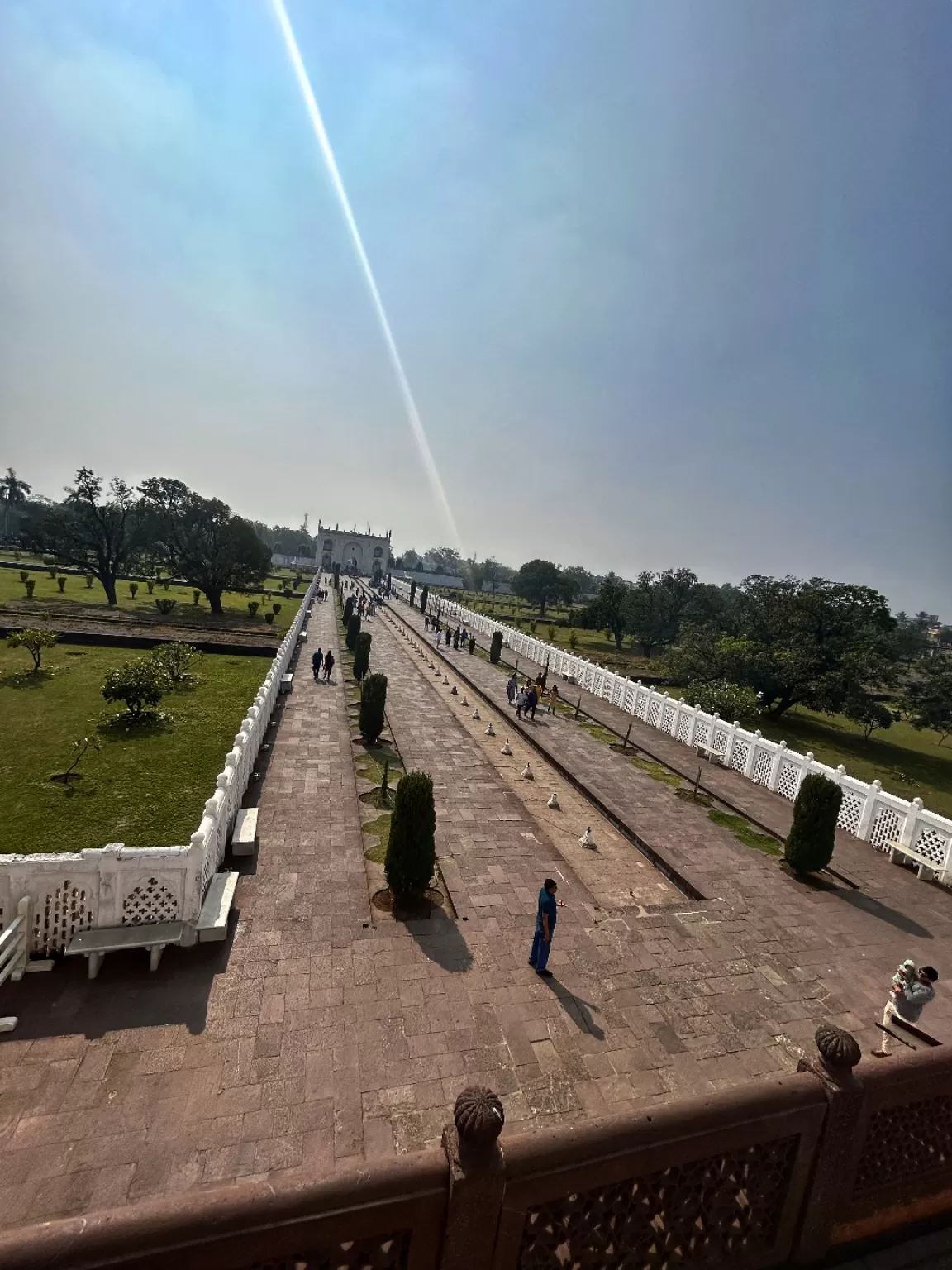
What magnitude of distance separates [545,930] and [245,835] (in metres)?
4.51

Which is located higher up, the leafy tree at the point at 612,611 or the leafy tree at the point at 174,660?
the leafy tree at the point at 612,611

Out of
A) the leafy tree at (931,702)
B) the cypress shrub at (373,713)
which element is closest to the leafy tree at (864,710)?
the leafy tree at (931,702)

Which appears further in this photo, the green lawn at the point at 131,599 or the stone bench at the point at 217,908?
the green lawn at the point at 131,599

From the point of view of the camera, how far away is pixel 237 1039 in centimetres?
511

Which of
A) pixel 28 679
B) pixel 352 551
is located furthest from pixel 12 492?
pixel 28 679

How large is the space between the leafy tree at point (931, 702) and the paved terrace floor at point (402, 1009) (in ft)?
62.2

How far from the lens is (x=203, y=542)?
41656mm

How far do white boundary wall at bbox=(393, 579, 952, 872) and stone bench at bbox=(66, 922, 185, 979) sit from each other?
38.6ft

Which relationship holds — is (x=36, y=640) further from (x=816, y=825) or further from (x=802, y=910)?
(x=816, y=825)

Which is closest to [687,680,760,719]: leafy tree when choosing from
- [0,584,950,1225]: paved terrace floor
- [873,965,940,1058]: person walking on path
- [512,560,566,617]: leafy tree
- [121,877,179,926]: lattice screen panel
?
[0,584,950,1225]: paved terrace floor

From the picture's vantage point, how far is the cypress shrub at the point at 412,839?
7.27 m

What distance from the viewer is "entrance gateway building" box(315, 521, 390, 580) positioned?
116875mm

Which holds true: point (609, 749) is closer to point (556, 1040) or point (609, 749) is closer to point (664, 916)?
point (664, 916)

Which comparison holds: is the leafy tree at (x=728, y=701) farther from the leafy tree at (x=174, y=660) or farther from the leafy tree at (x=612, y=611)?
the leafy tree at (x=612, y=611)
